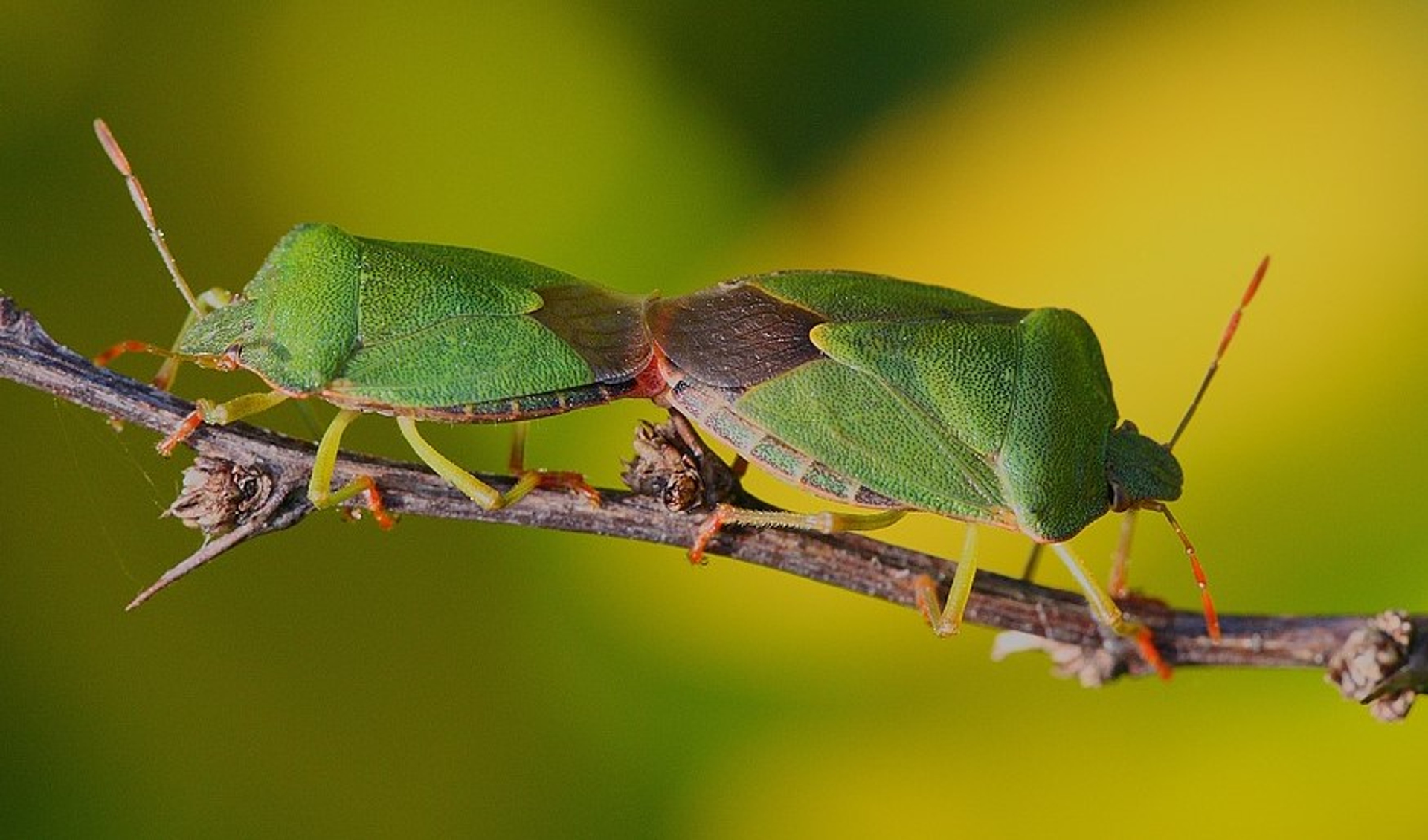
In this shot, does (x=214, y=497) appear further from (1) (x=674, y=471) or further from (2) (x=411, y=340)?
(1) (x=674, y=471)

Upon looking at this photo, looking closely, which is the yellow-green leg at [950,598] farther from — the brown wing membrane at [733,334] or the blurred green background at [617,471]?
the blurred green background at [617,471]

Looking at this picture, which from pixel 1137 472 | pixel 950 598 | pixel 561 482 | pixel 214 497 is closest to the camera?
pixel 214 497

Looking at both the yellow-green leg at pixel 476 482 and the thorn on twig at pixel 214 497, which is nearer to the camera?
the thorn on twig at pixel 214 497

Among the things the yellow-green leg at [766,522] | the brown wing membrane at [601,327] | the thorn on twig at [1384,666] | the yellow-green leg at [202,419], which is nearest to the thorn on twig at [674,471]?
the yellow-green leg at [766,522]

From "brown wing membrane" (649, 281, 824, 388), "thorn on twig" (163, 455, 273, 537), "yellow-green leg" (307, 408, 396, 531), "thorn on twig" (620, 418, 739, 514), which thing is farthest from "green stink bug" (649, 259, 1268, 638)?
"thorn on twig" (163, 455, 273, 537)

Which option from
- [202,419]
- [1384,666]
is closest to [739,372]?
[202,419]
